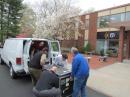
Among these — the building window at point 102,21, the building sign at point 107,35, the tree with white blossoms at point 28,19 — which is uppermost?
the tree with white blossoms at point 28,19

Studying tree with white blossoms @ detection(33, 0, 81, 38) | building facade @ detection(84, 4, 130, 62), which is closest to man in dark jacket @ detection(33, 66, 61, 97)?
building facade @ detection(84, 4, 130, 62)

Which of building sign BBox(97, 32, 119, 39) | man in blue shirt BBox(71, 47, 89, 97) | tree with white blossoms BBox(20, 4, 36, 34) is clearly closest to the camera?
man in blue shirt BBox(71, 47, 89, 97)

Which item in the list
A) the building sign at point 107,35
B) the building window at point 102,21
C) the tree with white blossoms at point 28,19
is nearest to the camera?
the building sign at point 107,35

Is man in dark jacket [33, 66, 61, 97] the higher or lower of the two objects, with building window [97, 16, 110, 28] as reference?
lower

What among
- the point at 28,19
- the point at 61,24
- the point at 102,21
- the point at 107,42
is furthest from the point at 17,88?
the point at 28,19

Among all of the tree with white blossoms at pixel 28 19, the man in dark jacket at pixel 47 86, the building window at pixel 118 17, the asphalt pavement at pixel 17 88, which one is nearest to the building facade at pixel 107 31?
the building window at pixel 118 17

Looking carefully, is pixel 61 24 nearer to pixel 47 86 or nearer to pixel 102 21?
pixel 102 21

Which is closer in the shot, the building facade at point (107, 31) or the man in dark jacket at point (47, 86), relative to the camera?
the man in dark jacket at point (47, 86)

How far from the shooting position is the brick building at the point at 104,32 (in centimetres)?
2375

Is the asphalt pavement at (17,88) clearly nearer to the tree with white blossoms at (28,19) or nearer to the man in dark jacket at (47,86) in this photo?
the man in dark jacket at (47,86)

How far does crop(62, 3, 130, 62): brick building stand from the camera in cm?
2375

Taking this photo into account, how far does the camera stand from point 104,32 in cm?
2845

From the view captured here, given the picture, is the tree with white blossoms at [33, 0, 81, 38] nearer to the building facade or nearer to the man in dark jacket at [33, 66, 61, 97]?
the building facade

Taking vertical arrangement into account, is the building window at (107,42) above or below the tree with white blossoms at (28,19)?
below
